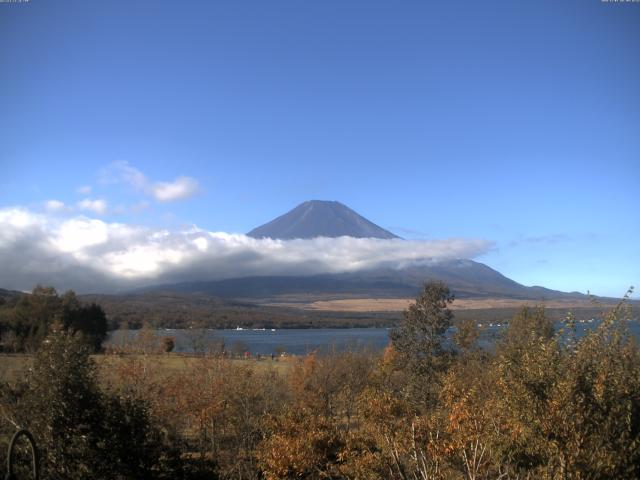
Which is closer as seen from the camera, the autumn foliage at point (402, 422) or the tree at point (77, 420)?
the autumn foliage at point (402, 422)

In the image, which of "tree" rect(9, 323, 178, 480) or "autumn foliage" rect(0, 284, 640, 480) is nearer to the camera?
"autumn foliage" rect(0, 284, 640, 480)

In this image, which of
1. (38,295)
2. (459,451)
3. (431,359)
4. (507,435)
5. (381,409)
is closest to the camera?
(507,435)

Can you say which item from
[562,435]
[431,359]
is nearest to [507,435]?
[562,435]

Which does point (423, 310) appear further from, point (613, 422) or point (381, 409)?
point (613, 422)

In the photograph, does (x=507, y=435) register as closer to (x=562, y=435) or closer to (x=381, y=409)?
(x=562, y=435)

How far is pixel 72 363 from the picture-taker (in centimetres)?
1474

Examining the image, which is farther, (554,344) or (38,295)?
(38,295)

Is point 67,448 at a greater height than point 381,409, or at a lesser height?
lesser

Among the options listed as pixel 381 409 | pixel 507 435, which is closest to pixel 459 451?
pixel 507 435

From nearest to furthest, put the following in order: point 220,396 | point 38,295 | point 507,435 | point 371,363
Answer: point 507,435 < point 220,396 < point 371,363 < point 38,295

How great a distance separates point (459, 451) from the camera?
445 inches

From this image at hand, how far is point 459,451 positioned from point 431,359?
69.4ft

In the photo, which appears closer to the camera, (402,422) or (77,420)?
(402,422)

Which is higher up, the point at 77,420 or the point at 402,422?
the point at 402,422
